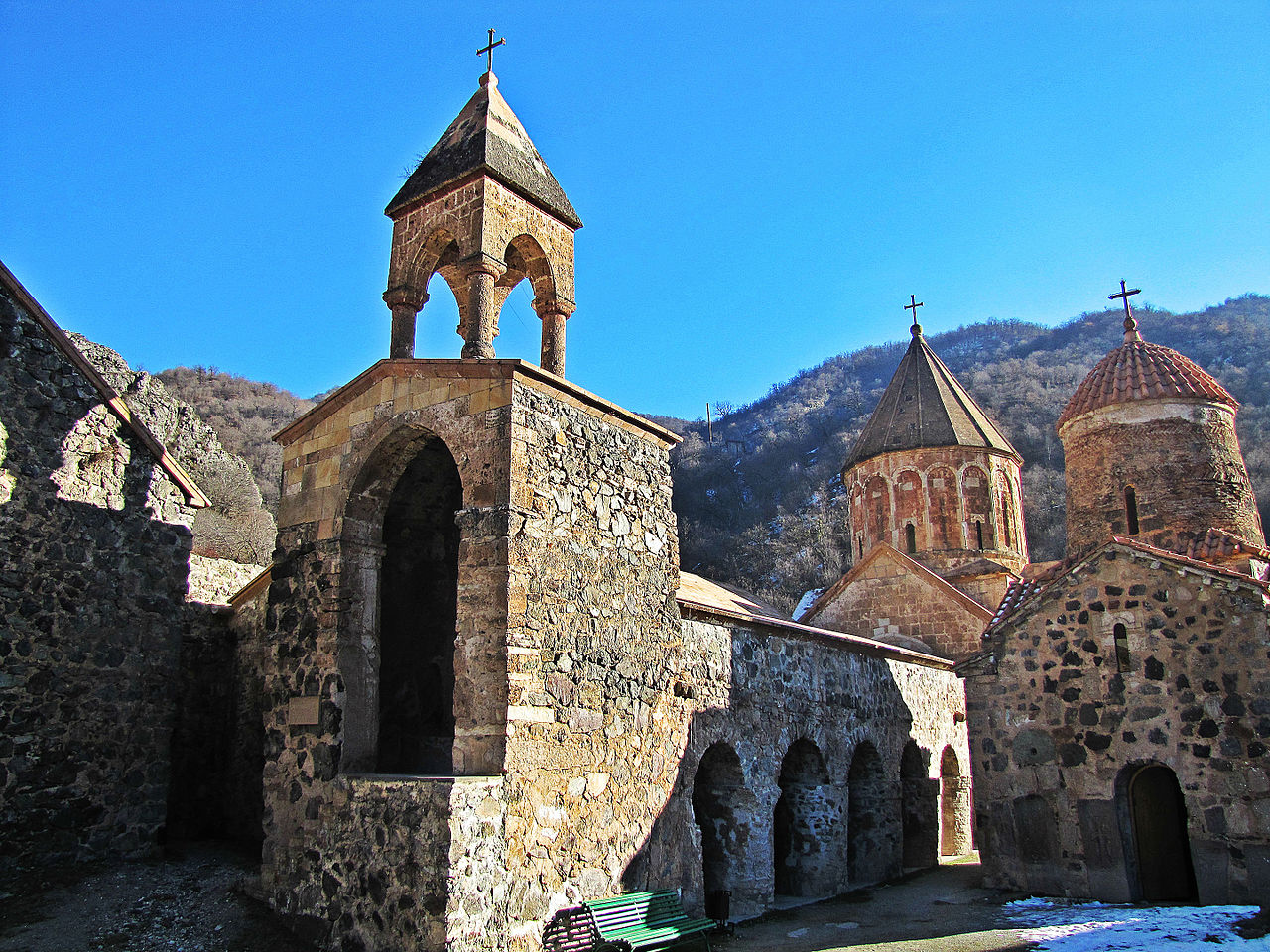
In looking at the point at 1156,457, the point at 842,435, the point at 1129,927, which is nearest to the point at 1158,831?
the point at 1129,927

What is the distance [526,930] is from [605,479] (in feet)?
12.2

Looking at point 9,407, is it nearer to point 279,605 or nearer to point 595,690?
point 279,605

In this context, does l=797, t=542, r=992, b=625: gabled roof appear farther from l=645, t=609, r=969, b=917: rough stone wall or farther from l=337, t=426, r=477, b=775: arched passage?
l=337, t=426, r=477, b=775: arched passage

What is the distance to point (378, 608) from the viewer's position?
25.8 feet

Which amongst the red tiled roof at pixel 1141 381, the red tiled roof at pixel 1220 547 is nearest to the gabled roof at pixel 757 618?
the red tiled roof at pixel 1220 547

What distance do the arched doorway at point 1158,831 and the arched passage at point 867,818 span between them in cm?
321

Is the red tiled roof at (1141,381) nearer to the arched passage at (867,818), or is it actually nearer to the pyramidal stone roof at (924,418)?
the pyramidal stone roof at (924,418)

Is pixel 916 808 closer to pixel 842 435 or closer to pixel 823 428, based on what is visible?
pixel 842 435

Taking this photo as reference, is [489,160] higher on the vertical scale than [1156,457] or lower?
higher

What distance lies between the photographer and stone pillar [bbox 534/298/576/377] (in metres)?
9.02

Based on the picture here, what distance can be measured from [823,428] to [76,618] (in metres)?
52.9

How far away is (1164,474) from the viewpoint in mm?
14453

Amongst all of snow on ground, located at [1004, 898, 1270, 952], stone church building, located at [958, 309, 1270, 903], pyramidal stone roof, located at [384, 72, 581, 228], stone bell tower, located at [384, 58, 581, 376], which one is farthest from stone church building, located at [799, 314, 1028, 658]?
pyramidal stone roof, located at [384, 72, 581, 228]

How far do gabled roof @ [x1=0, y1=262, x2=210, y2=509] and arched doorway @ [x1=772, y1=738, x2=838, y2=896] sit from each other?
7.61 m
